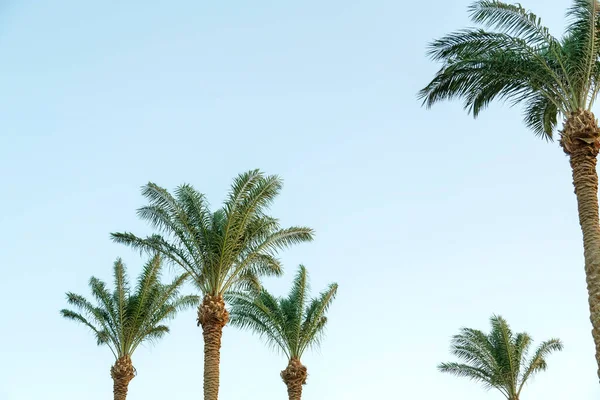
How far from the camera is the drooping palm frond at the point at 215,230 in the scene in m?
22.8

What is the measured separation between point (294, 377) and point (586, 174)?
18.7m

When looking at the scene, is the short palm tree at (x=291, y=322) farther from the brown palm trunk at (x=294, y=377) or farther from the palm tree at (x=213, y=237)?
the palm tree at (x=213, y=237)

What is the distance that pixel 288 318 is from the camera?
30.6 m

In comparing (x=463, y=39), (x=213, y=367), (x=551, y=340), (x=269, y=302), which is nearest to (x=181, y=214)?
(x=213, y=367)

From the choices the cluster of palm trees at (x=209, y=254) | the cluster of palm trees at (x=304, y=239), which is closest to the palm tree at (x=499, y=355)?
the cluster of palm trees at (x=304, y=239)

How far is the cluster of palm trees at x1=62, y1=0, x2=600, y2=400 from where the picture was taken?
15.7m

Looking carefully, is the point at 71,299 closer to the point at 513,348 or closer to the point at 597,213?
the point at 513,348

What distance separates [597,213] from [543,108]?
16.9 feet

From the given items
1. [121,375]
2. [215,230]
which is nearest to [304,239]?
[215,230]

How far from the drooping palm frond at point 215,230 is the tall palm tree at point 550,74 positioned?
24.9 ft

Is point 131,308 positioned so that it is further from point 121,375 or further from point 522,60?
point 522,60

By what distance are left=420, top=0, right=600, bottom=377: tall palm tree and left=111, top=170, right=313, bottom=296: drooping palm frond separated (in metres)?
7.60

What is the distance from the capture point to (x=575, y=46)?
15867 mm

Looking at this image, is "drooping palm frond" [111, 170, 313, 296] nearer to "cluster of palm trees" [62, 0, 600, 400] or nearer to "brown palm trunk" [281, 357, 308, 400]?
"cluster of palm trees" [62, 0, 600, 400]
